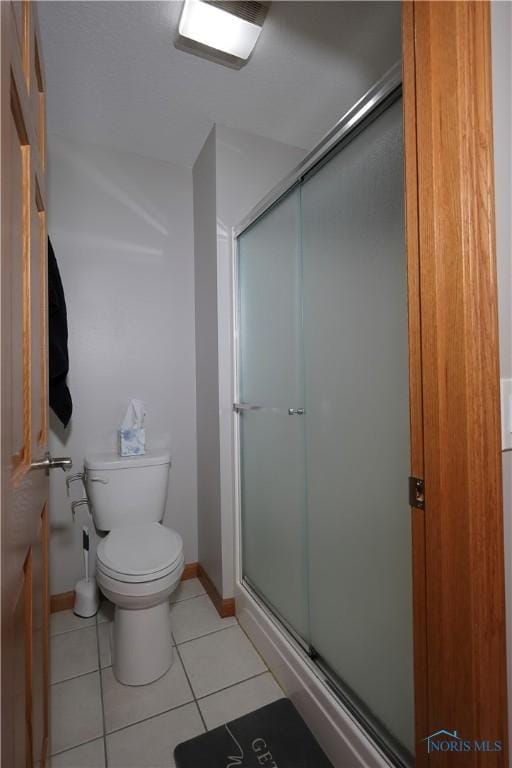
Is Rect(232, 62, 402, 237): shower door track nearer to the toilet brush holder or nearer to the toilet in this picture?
the toilet

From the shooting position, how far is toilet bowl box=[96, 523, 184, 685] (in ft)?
4.76

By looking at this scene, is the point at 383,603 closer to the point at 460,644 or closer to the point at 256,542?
the point at 460,644

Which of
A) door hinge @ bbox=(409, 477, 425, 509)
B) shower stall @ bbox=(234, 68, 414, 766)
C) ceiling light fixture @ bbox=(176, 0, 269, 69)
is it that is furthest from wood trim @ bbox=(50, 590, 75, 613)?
ceiling light fixture @ bbox=(176, 0, 269, 69)

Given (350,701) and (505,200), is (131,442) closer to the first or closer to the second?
(350,701)

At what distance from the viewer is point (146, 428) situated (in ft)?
7.08

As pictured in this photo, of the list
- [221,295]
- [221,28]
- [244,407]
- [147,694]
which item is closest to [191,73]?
[221,28]

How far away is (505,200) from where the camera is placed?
69cm

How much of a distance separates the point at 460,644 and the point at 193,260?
2.13m

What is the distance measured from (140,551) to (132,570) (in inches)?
5.6

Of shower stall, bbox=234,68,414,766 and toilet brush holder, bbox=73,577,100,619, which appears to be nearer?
shower stall, bbox=234,68,414,766

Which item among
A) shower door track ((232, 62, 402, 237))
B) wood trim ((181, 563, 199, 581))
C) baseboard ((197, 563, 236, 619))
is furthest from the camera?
wood trim ((181, 563, 199, 581))

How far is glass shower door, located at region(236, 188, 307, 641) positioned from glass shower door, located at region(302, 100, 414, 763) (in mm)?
87

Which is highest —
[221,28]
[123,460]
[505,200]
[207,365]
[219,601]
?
[221,28]

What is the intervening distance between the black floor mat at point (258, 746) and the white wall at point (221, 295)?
0.62 meters
